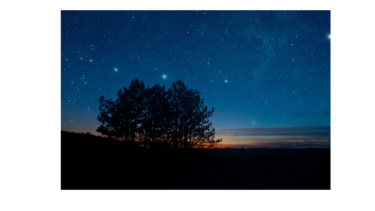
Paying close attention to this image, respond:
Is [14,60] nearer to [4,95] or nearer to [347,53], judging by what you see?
[4,95]

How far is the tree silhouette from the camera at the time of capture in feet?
46.0

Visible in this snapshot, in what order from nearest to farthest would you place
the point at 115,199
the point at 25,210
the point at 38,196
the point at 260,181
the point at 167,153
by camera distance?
the point at 25,210 → the point at 38,196 → the point at 115,199 → the point at 260,181 → the point at 167,153

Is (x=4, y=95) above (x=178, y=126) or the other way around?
above

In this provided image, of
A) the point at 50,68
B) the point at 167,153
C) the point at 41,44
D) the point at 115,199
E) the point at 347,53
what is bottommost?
the point at 167,153

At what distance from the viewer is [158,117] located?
47.1ft

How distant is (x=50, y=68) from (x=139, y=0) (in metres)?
2.25

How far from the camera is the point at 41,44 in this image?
8.71 feet

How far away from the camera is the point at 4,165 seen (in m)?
2.37

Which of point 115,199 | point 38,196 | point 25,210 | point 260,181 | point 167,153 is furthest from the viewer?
point 167,153

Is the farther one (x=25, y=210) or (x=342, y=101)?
(x=342, y=101)

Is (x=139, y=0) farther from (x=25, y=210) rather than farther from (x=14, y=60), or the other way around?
(x=25, y=210)

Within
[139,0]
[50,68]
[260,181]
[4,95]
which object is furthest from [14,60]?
[260,181]

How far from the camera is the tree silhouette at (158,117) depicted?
14.0 meters

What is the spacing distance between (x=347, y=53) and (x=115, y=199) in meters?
5.58
